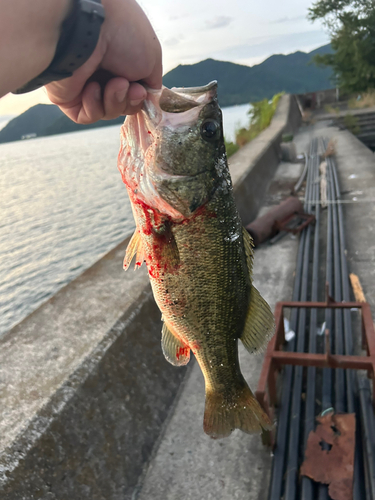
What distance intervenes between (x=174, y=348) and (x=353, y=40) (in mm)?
20857

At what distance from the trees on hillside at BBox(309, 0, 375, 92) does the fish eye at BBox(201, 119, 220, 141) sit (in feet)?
63.7

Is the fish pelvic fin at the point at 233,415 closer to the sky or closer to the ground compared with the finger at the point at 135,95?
closer to the ground

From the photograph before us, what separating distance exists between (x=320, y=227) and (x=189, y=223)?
4831 millimetres

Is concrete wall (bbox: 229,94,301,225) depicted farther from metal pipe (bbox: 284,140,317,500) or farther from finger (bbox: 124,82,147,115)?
finger (bbox: 124,82,147,115)

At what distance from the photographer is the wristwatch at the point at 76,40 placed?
98 centimetres

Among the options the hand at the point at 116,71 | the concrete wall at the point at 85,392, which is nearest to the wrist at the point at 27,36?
the hand at the point at 116,71

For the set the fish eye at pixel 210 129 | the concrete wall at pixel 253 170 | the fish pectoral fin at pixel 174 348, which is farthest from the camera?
the concrete wall at pixel 253 170

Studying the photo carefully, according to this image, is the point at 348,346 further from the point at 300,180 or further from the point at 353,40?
the point at 353,40

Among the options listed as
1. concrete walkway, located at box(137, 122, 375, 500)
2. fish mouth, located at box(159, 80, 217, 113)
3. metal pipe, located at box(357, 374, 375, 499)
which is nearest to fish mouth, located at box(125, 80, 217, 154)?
fish mouth, located at box(159, 80, 217, 113)

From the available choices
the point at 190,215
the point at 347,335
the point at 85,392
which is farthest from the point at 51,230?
the point at 190,215

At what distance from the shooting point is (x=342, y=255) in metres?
4.49

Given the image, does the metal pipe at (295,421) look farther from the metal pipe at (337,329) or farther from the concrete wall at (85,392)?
the concrete wall at (85,392)

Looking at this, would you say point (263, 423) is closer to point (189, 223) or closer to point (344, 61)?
point (189, 223)

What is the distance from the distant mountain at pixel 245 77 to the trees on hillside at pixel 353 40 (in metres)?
1.90
